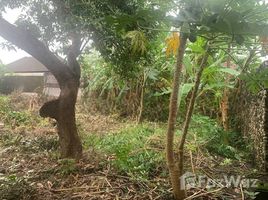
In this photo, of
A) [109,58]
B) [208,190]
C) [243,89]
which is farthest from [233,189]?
[243,89]

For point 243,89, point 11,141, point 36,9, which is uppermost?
point 36,9

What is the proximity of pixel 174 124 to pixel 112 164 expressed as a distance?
4.69ft

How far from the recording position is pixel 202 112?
630 centimetres

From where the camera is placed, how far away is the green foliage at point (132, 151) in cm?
328

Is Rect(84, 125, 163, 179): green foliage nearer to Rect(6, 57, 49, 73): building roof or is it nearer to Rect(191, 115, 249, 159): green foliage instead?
Rect(191, 115, 249, 159): green foliage

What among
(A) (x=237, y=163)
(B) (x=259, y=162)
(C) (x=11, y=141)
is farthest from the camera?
(C) (x=11, y=141)

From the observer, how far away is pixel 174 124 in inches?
88.6

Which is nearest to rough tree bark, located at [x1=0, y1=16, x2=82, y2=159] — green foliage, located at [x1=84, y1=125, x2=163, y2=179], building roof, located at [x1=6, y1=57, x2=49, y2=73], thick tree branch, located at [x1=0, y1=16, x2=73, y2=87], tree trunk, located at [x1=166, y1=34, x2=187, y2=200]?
thick tree branch, located at [x1=0, y1=16, x2=73, y2=87]

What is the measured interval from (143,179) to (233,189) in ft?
2.96

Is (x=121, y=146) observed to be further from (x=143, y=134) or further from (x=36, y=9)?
(x=36, y=9)

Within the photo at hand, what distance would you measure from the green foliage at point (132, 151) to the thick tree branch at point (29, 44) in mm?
1276

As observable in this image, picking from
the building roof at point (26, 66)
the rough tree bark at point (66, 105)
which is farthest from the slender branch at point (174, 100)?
the building roof at point (26, 66)

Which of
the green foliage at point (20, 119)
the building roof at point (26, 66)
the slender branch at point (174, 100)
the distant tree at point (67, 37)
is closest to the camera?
the slender branch at point (174, 100)

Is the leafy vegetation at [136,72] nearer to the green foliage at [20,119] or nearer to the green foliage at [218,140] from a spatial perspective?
the green foliage at [218,140]
